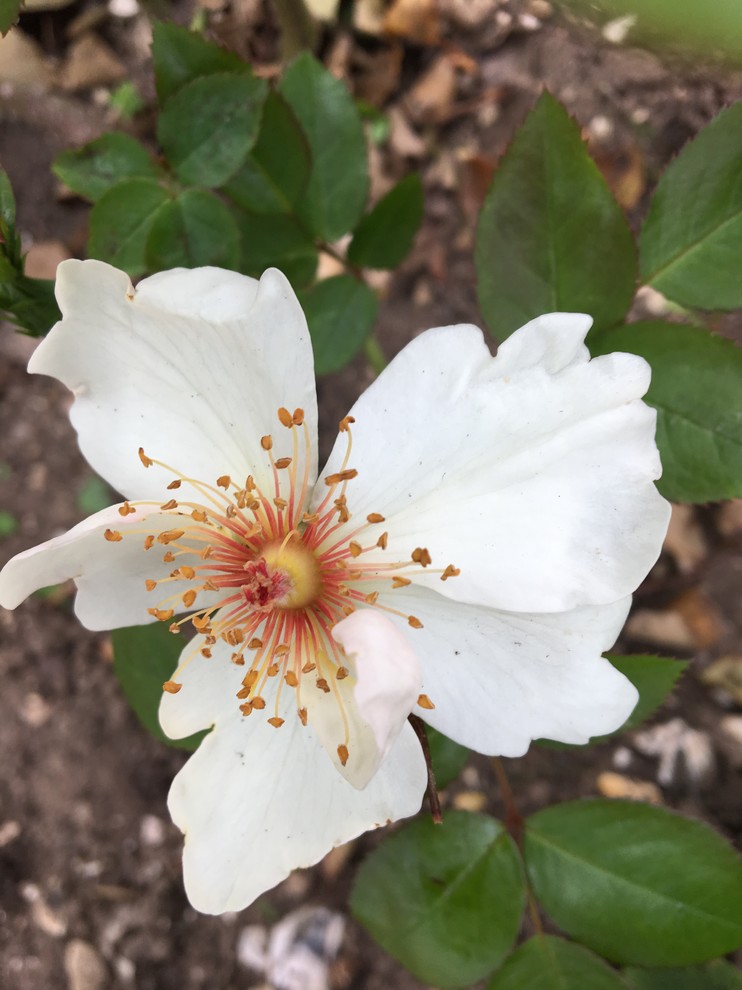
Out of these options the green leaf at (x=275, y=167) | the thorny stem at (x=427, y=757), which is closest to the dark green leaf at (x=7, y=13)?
the green leaf at (x=275, y=167)

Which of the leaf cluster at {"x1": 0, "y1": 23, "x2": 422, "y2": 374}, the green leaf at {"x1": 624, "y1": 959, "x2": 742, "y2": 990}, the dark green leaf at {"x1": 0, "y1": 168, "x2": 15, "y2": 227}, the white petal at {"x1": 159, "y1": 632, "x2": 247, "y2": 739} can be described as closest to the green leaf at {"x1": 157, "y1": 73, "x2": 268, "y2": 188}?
the leaf cluster at {"x1": 0, "y1": 23, "x2": 422, "y2": 374}

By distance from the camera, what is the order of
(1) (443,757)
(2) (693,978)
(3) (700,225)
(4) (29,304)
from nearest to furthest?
(4) (29,304) < (3) (700,225) < (1) (443,757) < (2) (693,978)

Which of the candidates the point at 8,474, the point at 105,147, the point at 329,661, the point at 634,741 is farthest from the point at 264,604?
the point at 8,474

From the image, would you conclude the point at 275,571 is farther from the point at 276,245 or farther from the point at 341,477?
the point at 276,245

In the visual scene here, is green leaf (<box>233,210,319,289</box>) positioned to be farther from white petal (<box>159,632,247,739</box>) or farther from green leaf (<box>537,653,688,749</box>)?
green leaf (<box>537,653,688,749</box>)

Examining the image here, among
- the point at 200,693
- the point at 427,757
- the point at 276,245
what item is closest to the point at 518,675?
the point at 427,757

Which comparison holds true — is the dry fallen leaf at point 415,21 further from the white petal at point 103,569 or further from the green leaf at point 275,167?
the white petal at point 103,569
